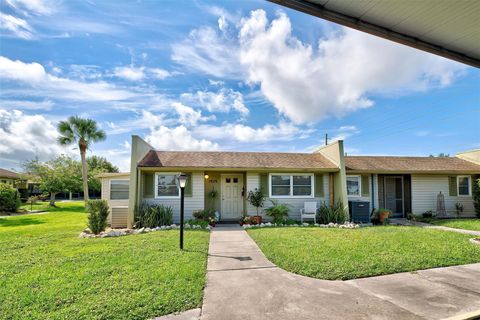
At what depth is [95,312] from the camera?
3.37 metres

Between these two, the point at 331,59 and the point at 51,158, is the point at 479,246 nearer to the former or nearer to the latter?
the point at 331,59

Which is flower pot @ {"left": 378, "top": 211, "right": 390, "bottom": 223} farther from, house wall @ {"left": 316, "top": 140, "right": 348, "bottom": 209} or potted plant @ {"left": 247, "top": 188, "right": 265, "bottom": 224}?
potted plant @ {"left": 247, "top": 188, "right": 265, "bottom": 224}

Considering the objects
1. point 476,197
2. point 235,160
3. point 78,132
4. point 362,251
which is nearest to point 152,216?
point 235,160

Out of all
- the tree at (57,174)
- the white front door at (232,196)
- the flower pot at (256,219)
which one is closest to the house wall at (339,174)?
the flower pot at (256,219)

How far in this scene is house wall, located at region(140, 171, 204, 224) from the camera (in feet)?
38.1

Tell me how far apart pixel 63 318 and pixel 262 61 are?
9.52 m

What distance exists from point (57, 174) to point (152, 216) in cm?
1866

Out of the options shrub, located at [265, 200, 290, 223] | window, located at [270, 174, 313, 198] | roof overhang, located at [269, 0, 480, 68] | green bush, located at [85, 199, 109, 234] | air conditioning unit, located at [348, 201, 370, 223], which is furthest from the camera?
window, located at [270, 174, 313, 198]

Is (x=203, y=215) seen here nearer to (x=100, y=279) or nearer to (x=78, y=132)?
(x=100, y=279)

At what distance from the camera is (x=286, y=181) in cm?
1253

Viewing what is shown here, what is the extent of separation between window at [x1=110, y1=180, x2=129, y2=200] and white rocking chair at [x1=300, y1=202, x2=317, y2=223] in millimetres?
8966

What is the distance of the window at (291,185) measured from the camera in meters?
12.4

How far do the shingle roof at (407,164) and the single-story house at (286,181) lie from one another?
0.05 m

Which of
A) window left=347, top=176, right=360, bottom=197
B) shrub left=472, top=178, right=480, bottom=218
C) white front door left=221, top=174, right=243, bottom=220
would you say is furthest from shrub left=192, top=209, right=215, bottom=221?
shrub left=472, top=178, right=480, bottom=218
